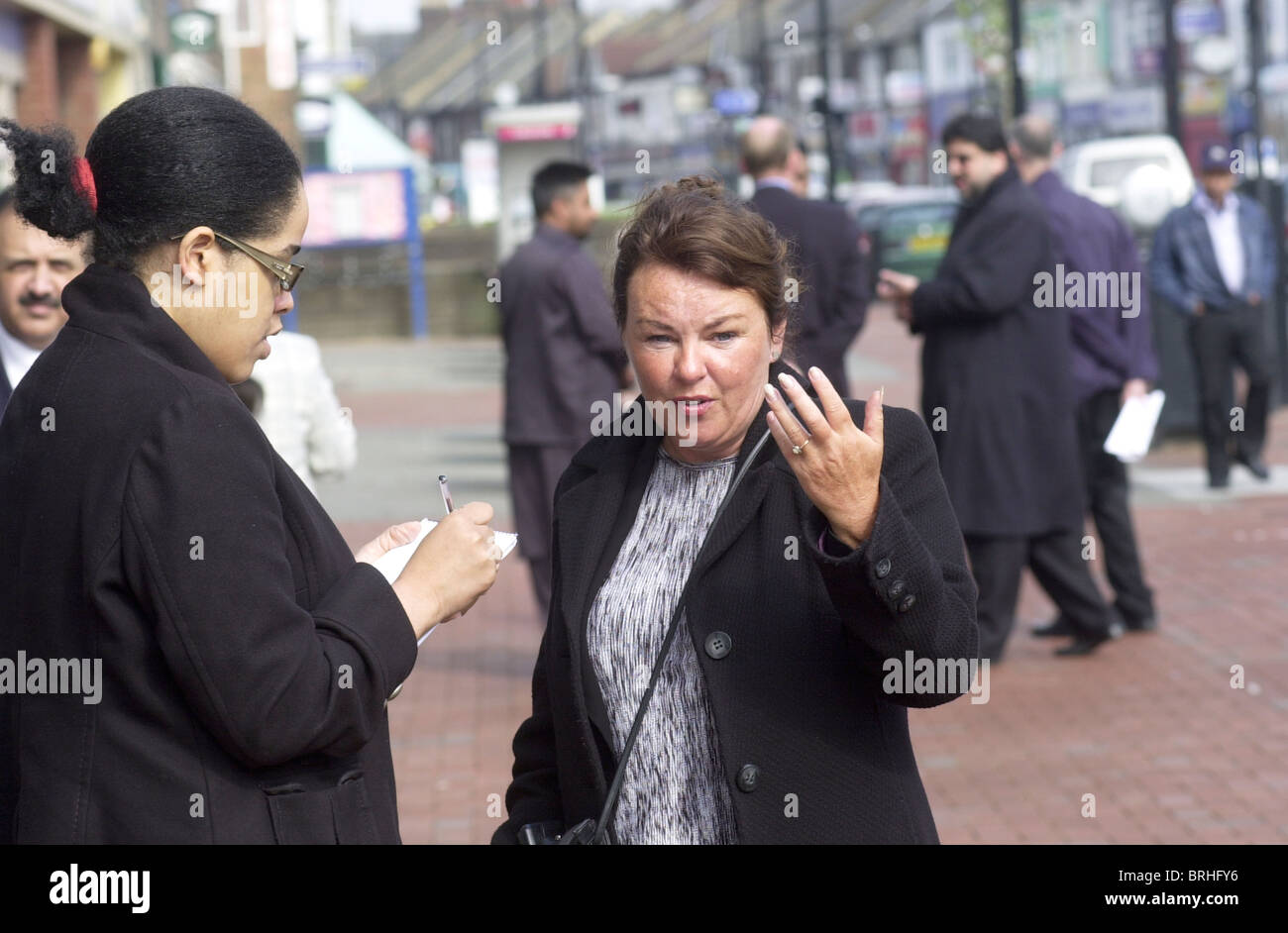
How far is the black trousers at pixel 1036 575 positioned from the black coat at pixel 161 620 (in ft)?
17.6

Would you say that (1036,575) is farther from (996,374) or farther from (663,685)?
(663,685)

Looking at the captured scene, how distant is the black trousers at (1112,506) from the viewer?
8.02 meters

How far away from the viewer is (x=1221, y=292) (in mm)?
11797

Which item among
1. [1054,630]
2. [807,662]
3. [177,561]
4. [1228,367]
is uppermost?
[177,561]

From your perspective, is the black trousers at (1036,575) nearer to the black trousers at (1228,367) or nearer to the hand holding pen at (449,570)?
the black trousers at (1228,367)

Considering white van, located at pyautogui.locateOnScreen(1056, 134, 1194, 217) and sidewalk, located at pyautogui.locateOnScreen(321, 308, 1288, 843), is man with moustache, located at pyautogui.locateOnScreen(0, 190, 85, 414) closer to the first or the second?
sidewalk, located at pyautogui.locateOnScreen(321, 308, 1288, 843)

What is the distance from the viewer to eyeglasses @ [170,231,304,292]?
227 centimetres

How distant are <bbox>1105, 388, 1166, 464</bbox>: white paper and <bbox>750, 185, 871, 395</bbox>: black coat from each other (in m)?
1.15

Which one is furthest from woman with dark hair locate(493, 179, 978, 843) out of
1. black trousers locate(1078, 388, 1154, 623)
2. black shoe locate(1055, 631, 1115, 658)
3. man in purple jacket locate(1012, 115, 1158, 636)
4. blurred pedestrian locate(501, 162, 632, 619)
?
black trousers locate(1078, 388, 1154, 623)

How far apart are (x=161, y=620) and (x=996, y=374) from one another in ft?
18.4

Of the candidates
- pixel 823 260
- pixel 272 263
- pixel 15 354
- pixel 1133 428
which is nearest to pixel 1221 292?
pixel 1133 428

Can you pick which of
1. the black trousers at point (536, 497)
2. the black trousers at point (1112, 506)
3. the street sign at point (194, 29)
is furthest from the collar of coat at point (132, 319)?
the street sign at point (194, 29)
